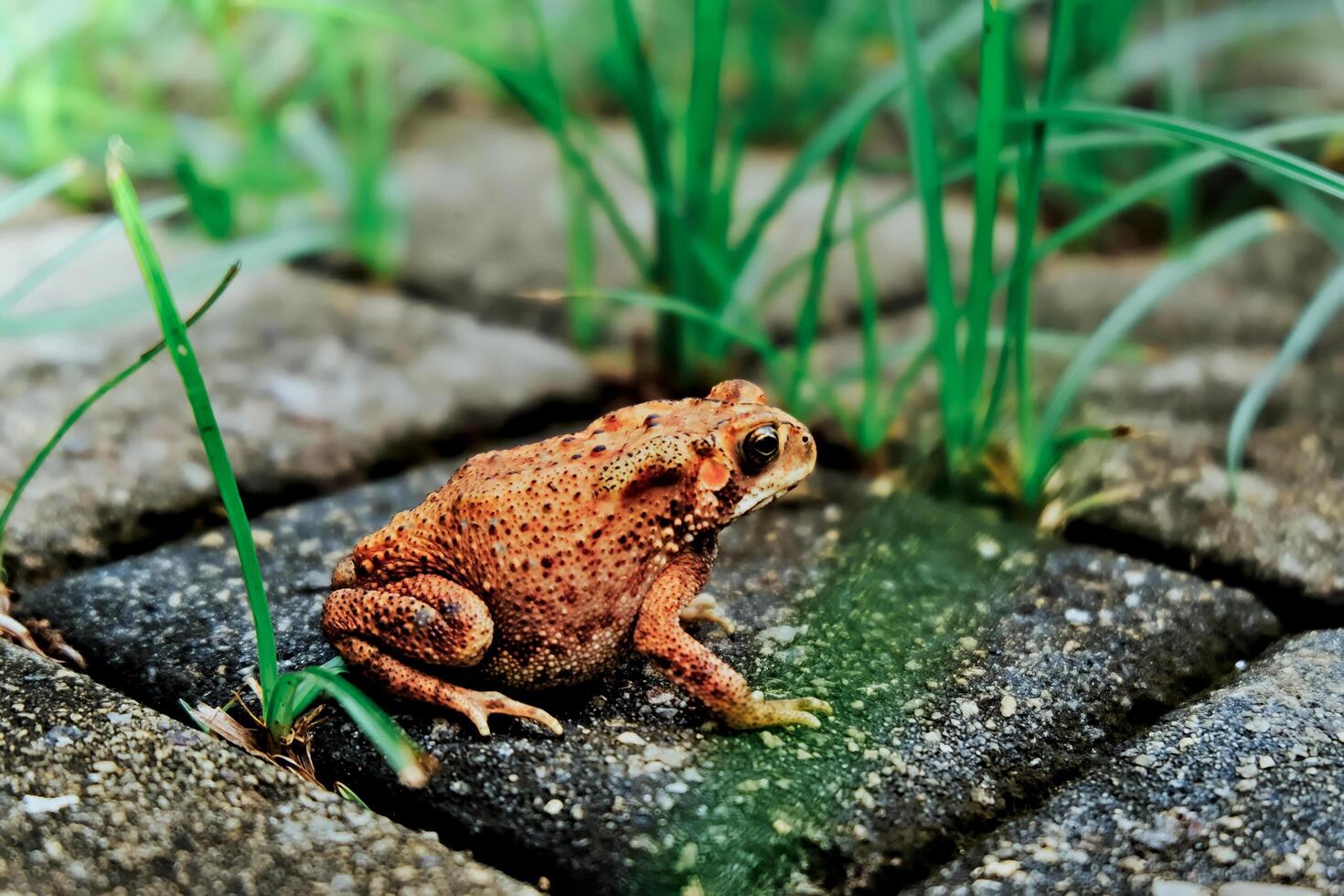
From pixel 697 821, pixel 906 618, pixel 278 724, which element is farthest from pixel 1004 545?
Result: pixel 278 724

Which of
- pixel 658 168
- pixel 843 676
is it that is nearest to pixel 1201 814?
pixel 843 676

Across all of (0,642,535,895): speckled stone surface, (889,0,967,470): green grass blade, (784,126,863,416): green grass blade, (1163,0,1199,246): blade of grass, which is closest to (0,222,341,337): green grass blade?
(0,642,535,895): speckled stone surface

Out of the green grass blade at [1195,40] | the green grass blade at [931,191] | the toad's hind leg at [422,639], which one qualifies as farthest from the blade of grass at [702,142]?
the green grass blade at [1195,40]

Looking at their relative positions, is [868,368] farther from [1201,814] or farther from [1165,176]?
[1201,814]

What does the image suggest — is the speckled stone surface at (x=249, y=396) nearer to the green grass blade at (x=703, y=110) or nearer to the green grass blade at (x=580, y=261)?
the green grass blade at (x=580, y=261)

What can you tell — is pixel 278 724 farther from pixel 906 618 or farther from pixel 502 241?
pixel 502 241

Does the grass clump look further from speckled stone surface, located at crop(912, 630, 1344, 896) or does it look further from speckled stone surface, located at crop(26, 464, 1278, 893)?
speckled stone surface, located at crop(912, 630, 1344, 896)
